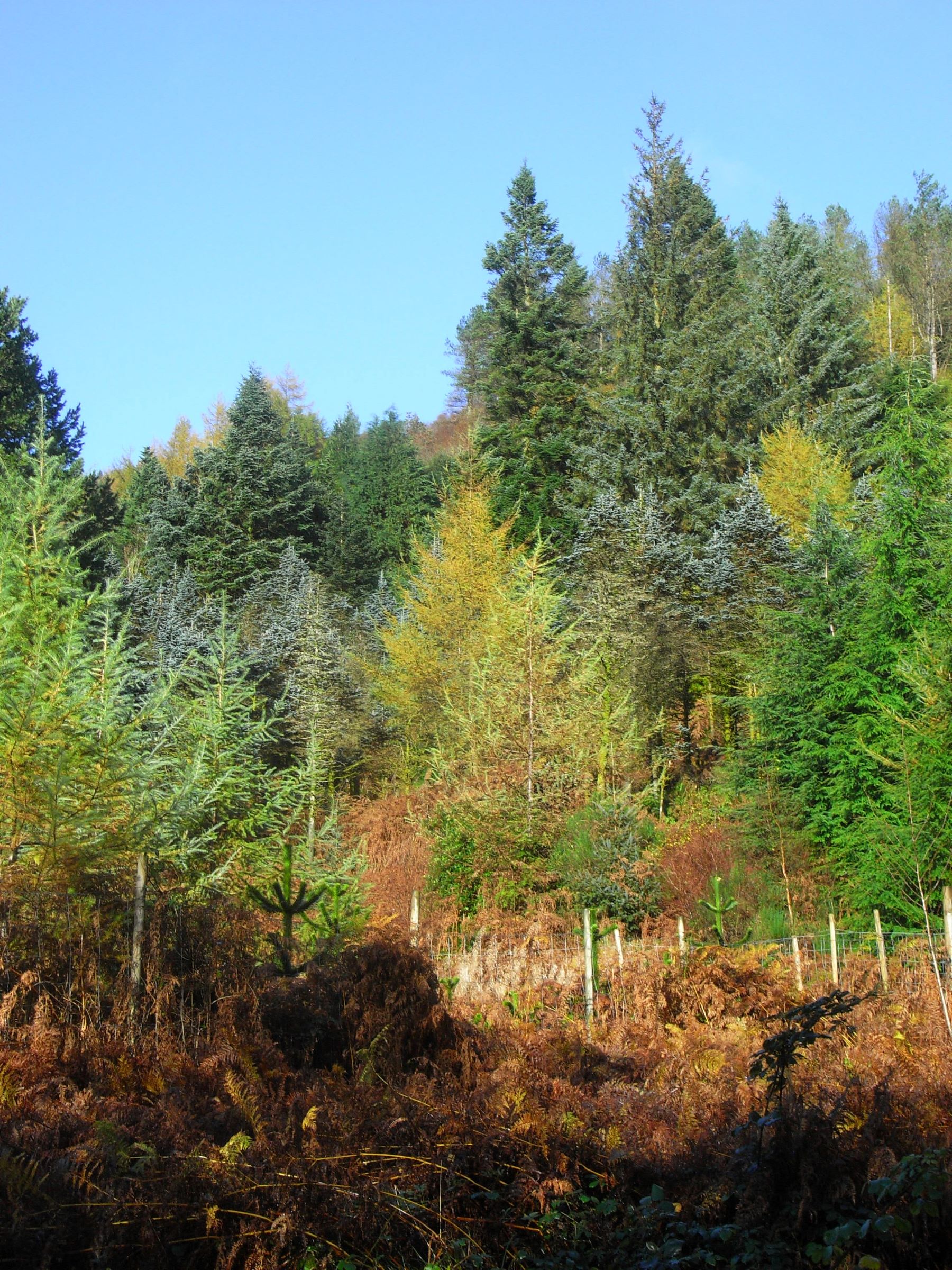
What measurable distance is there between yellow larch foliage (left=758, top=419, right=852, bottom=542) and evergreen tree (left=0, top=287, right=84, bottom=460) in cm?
2041

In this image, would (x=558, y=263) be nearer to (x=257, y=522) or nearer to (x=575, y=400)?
(x=575, y=400)

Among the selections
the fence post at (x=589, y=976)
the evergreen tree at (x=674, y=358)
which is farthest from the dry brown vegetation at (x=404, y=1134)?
the evergreen tree at (x=674, y=358)

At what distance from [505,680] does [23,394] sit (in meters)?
21.6

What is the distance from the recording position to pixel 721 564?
26047mm

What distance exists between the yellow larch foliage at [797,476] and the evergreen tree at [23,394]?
20410 millimetres

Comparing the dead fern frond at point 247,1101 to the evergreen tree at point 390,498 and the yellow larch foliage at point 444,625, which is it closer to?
the yellow larch foliage at point 444,625

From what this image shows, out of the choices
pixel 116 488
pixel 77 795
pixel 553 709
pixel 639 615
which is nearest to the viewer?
pixel 77 795

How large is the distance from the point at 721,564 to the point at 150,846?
1878 cm

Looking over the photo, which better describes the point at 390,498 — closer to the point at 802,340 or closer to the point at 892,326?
the point at 802,340

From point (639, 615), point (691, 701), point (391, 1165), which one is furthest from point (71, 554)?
point (691, 701)

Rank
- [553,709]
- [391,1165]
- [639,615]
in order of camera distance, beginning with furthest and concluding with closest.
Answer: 1. [639,615]
2. [553,709]
3. [391,1165]

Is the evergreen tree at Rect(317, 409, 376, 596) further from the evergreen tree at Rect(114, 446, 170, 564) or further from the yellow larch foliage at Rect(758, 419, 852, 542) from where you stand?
the yellow larch foliage at Rect(758, 419, 852, 542)

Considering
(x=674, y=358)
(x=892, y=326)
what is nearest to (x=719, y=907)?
(x=674, y=358)

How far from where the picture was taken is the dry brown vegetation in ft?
14.2
